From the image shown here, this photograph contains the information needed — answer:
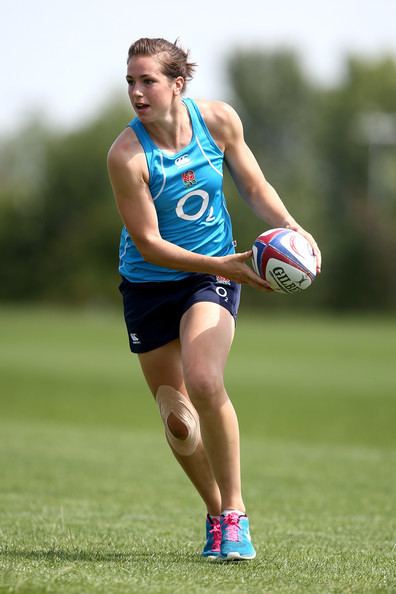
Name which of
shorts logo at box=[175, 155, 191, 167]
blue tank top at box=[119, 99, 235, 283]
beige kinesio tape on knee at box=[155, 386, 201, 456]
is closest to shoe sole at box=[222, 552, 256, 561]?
beige kinesio tape on knee at box=[155, 386, 201, 456]

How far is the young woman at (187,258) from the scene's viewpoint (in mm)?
5648

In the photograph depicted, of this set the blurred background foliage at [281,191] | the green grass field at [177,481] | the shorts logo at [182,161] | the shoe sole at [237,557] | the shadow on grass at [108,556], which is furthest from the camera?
the blurred background foliage at [281,191]

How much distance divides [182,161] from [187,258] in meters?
0.53

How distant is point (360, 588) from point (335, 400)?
57.4 feet

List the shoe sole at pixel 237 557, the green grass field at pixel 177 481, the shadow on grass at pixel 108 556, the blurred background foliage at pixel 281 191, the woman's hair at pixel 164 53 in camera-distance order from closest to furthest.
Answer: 1. the green grass field at pixel 177 481
2. the shadow on grass at pixel 108 556
3. the shoe sole at pixel 237 557
4. the woman's hair at pixel 164 53
5. the blurred background foliage at pixel 281 191

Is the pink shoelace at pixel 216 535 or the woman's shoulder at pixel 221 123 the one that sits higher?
the woman's shoulder at pixel 221 123

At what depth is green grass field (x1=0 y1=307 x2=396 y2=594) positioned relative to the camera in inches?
201

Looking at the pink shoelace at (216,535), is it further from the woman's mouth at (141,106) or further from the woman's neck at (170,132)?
the woman's mouth at (141,106)

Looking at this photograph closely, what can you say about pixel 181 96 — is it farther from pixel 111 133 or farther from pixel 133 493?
pixel 111 133

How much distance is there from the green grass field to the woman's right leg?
0.35 metres

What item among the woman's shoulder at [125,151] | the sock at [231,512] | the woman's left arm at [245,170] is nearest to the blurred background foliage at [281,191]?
the woman's left arm at [245,170]

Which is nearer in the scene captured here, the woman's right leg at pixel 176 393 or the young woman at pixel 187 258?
the young woman at pixel 187 258

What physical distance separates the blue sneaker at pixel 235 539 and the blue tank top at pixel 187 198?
4.15 feet

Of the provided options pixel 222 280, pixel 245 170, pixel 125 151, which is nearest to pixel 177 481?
pixel 222 280
